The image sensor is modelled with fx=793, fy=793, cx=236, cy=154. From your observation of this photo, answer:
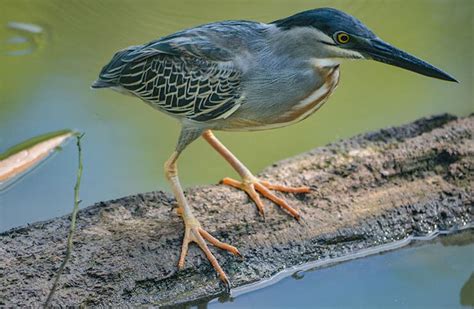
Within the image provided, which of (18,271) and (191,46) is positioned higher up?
(191,46)

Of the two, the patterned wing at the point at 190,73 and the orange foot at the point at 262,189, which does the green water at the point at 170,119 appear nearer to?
the orange foot at the point at 262,189

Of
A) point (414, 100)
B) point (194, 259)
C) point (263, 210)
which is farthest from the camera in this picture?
point (414, 100)

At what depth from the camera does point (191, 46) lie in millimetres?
3959

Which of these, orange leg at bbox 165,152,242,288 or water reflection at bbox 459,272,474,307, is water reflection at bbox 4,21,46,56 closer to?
orange leg at bbox 165,152,242,288

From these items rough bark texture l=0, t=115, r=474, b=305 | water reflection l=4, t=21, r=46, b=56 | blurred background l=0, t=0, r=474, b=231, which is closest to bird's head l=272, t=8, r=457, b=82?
rough bark texture l=0, t=115, r=474, b=305

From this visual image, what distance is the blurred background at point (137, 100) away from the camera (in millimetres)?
4977

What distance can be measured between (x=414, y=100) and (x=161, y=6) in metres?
2.53

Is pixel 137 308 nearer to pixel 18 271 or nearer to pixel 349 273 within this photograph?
pixel 18 271

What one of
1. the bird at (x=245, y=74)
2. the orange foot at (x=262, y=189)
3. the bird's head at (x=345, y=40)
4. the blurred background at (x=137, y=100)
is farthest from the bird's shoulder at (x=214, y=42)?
the blurred background at (x=137, y=100)

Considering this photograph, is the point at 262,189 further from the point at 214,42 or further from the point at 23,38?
the point at 23,38

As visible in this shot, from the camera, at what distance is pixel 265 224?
4.02 m

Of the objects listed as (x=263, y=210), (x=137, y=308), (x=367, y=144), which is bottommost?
(x=137, y=308)

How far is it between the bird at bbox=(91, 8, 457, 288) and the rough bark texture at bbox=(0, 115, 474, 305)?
0.32ft

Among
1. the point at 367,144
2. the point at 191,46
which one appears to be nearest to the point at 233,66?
the point at 191,46
